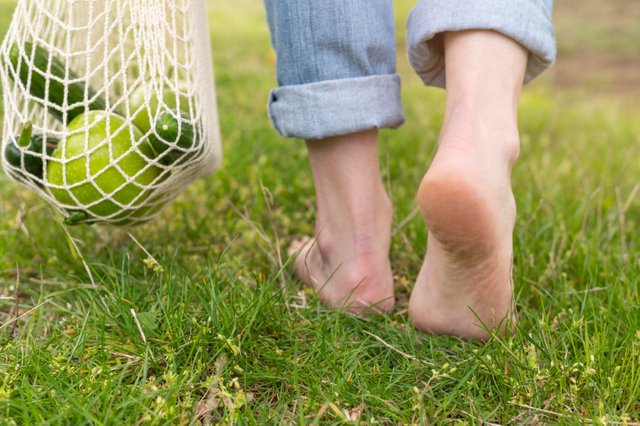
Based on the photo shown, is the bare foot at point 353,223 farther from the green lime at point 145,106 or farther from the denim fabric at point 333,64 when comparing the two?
the green lime at point 145,106

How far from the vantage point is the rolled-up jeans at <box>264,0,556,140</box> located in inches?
45.3

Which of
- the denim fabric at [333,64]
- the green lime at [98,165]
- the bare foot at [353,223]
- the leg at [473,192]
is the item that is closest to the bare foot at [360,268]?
the bare foot at [353,223]

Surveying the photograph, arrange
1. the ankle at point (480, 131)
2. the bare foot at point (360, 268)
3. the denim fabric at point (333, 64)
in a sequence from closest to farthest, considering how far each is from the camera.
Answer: the ankle at point (480, 131) < the denim fabric at point (333, 64) < the bare foot at point (360, 268)

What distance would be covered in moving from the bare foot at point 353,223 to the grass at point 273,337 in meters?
0.06

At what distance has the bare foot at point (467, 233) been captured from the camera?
1037 mm

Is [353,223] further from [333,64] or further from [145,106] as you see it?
[145,106]

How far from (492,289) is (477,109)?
302 mm

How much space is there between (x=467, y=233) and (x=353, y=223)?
32 cm

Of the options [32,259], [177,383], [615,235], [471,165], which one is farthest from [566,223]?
[32,259]

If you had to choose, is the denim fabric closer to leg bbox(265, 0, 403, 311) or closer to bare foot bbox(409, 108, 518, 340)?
leg bbox(265, 0, 403, 311)

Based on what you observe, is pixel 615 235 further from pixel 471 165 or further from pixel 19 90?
pixel 19 90

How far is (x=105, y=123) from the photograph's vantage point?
48.2 inches

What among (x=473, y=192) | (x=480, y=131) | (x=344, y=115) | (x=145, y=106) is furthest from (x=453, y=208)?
(x=145, y=106)

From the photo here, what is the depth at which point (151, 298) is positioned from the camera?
1.21 meters
